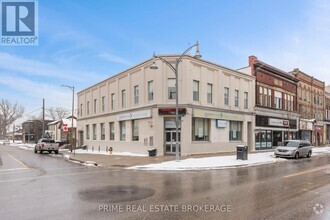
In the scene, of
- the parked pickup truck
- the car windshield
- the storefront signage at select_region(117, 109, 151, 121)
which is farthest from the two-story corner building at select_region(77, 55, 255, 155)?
the car windshield

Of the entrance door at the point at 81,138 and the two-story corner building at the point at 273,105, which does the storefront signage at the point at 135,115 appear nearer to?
the entrance door at the point at 81,138

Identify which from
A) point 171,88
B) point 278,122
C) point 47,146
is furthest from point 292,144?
point 47,146

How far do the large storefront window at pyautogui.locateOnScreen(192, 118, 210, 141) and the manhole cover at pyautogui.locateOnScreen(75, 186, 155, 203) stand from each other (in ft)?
50.4

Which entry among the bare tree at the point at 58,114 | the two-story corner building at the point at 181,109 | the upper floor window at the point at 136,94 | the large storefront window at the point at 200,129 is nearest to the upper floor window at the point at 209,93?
the two-story corner building at the point at 181,109

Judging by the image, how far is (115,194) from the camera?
28.8 ft

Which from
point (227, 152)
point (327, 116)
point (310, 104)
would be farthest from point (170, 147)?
point (327, 116)

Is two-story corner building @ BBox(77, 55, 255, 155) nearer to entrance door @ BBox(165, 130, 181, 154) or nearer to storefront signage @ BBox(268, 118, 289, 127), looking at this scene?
entrance door @ BBox(165, 130, 181, 154)

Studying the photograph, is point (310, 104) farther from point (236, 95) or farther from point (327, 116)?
point (236, 95)

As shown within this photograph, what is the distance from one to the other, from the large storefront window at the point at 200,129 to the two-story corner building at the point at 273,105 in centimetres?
861

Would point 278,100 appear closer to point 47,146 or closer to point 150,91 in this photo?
point 150,91

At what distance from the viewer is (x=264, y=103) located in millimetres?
32969

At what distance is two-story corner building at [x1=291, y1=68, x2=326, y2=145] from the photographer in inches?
1613

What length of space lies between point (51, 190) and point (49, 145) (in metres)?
24.3

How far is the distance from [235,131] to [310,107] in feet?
73.0
